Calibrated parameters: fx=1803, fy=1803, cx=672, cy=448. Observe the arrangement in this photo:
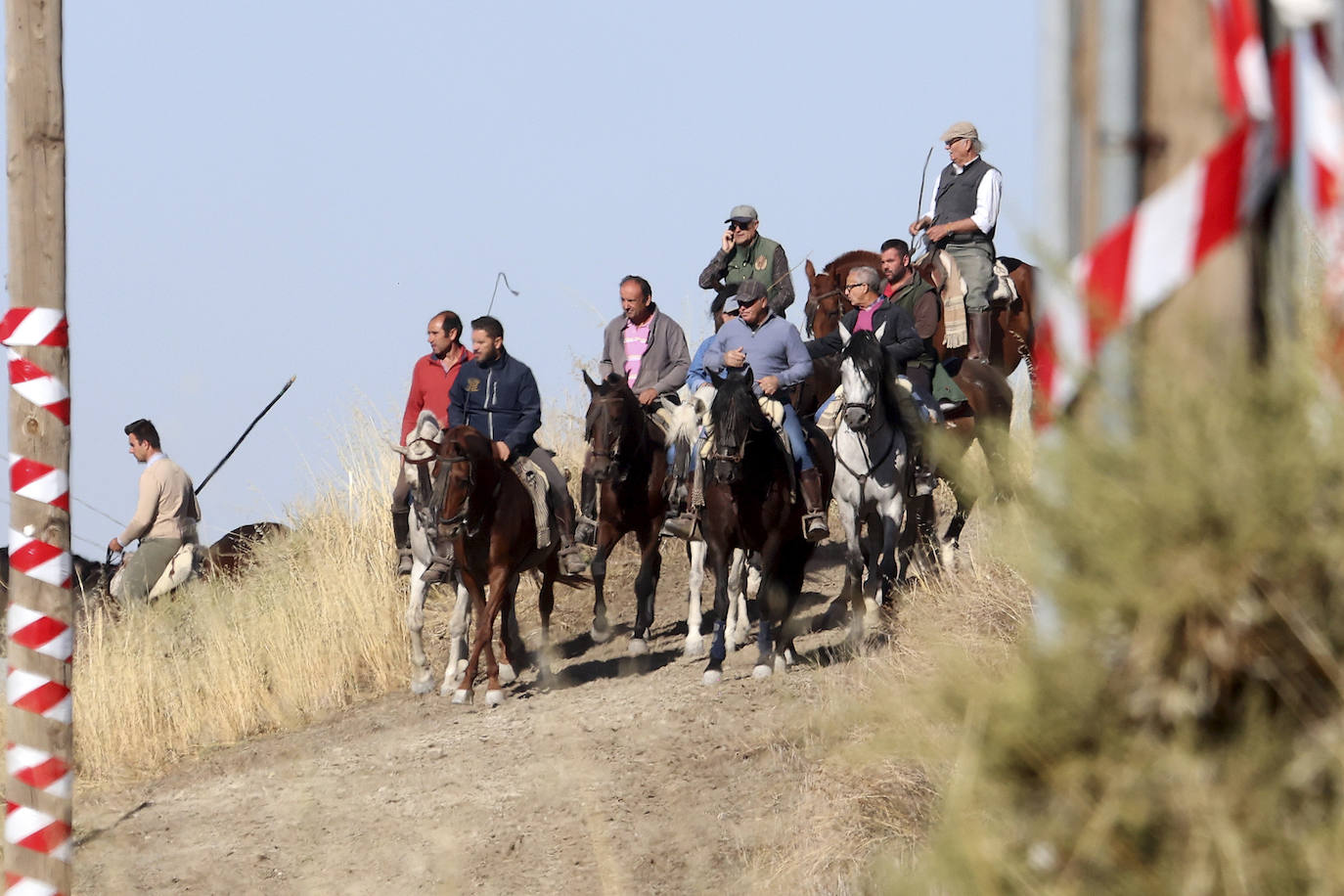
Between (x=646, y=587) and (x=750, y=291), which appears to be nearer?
(x=750, y=291)

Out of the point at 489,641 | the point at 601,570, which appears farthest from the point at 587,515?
the point at 489,641

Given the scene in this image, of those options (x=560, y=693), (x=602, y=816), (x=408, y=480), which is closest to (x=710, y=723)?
(x=602, y=816)

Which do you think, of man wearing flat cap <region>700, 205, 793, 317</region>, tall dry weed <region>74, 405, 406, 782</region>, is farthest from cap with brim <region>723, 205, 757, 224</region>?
tall dry weed <region>74, 405, 406, 782</region>

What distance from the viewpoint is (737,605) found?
15766mm

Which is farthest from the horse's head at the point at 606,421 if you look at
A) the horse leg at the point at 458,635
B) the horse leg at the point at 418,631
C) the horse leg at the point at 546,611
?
the horse leg at the point at 418,631

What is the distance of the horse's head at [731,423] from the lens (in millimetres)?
13195

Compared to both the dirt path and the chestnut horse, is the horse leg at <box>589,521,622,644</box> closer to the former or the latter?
the dirt path

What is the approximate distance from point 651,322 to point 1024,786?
13.3 meters

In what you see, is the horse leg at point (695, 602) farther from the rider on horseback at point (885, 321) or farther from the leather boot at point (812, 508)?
the rider on horseback at point (885, 321)

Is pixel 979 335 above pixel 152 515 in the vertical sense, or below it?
above

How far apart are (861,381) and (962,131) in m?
4.51

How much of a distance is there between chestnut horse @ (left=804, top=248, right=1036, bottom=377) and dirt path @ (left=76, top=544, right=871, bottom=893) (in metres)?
4.05

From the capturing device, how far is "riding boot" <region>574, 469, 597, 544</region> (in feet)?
52.9

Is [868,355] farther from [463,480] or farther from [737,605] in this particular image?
[463,480]
